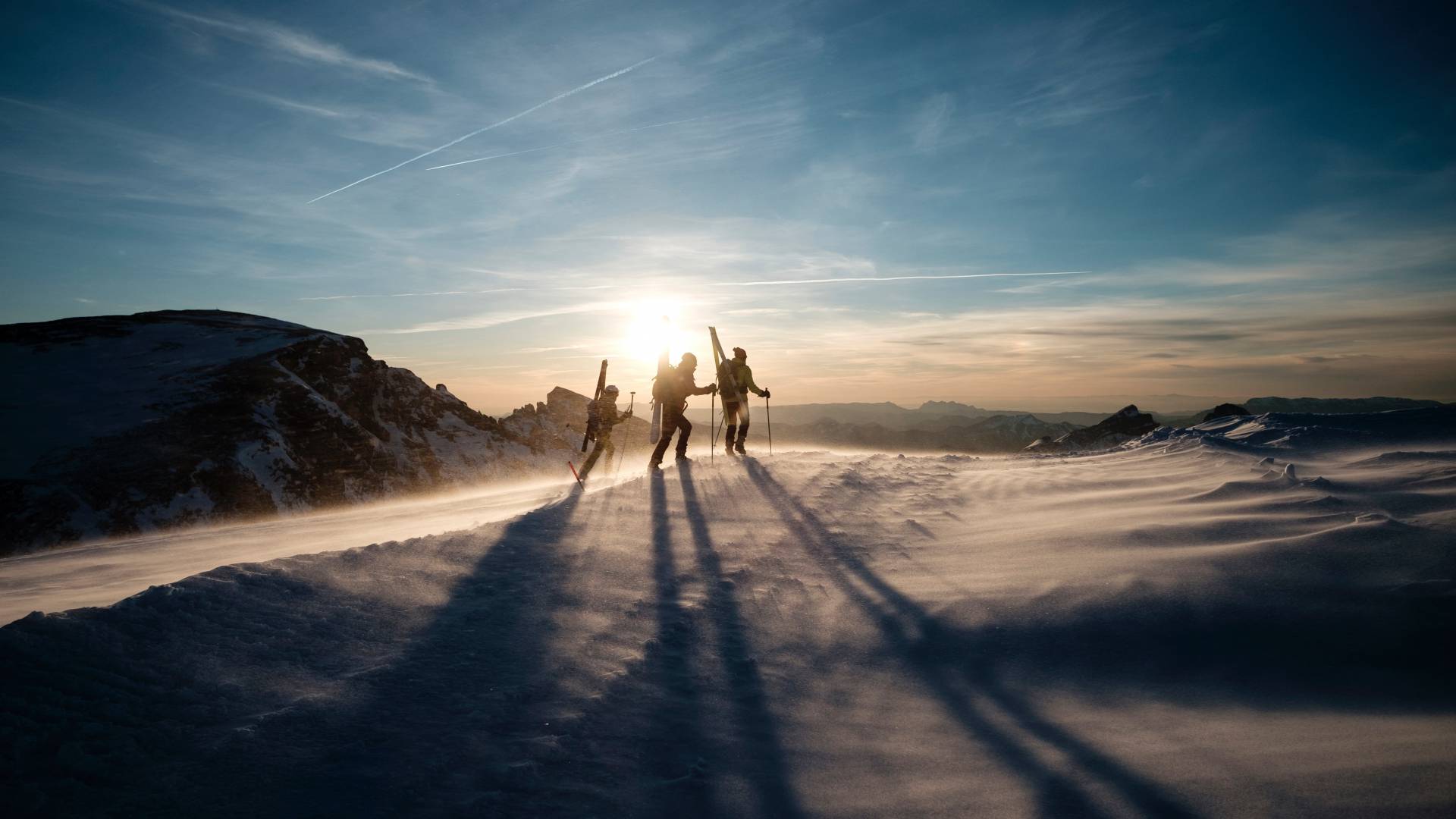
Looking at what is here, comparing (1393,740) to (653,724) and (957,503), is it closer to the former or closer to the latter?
(653,724)

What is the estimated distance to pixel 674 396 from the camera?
1282cm

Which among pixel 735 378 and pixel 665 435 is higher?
pixel 735 378

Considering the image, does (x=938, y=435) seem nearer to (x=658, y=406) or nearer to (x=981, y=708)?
(x=658, y=406)

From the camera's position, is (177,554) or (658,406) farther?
(658,406)

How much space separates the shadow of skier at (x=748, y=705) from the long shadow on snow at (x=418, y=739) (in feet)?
3.10

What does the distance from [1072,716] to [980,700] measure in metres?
0.43

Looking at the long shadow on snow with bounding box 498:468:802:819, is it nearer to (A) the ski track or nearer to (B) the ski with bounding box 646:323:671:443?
(A) the ski track

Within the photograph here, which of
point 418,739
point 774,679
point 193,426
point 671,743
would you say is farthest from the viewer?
point 193,426

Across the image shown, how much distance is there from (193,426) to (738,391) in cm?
1727

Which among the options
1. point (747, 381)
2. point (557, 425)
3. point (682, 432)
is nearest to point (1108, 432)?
point (747, 381)

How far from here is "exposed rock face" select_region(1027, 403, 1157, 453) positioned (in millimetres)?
29500

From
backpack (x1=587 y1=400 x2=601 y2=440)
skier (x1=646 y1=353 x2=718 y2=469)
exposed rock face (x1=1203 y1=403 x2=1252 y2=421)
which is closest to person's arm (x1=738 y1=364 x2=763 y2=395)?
skier (x1=646 y1=353 x2=718 y2=469)

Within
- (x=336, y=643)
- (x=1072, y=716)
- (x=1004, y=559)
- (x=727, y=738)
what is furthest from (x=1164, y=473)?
(x=336, y=643)

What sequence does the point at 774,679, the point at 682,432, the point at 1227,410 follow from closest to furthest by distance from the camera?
the point at 774,679 < the point at 682,432 < the point at 1227,410
